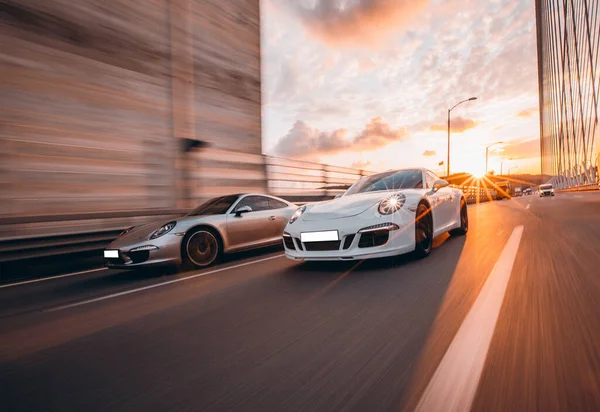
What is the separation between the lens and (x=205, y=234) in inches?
219

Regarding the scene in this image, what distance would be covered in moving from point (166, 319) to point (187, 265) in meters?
2.47

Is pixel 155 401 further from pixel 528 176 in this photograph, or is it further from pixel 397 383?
pixel 528 176

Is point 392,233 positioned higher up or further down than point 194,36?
further down

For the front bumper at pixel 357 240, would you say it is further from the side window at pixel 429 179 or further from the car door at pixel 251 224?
the car door at pixel 251 224

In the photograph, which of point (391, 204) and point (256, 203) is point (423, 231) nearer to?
point (391, 204)

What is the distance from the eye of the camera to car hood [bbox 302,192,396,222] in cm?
440

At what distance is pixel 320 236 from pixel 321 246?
123 millimetres

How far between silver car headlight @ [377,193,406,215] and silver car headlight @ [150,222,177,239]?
9.84ft

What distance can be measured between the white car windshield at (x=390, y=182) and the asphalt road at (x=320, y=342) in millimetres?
1681

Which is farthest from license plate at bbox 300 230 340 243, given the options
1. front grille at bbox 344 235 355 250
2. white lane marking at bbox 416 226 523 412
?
white lane marking at bbox 416 226 523 412

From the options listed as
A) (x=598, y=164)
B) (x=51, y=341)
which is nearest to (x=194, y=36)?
(x=51, y=341)

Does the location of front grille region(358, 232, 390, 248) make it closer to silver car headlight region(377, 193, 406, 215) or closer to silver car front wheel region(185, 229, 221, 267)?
silver car headlight region(377, 193, 406, 215)

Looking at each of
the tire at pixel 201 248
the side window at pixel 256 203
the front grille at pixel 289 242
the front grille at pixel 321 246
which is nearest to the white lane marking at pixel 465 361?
the front grille at pixel 321 246

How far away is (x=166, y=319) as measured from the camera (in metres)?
2.88
